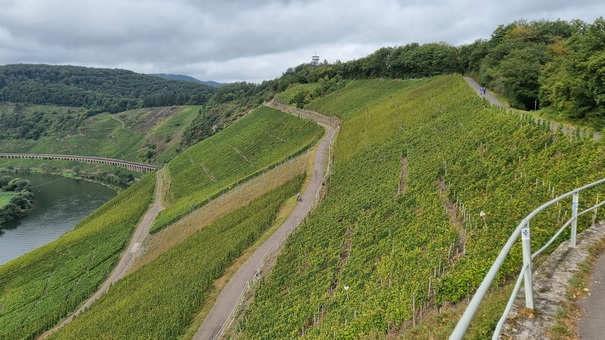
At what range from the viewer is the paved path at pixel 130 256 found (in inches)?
1428

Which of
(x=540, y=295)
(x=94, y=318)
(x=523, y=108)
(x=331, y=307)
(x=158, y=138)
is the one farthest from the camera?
(x=158, y=138)

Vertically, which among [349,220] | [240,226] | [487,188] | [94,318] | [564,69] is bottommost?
[94,318]

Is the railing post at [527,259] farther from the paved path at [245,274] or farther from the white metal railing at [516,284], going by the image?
the paved path at [245,274]

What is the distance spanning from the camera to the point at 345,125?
63844 millimetres

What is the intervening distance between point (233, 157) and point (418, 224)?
54.6 m

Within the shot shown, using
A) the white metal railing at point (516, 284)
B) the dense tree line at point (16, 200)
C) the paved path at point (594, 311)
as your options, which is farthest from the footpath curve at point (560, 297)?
the dense tree line at point (16, 200)

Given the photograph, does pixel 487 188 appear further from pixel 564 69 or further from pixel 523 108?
pixel 523 108

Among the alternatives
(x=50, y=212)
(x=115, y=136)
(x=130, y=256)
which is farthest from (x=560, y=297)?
(x=115, y=136)

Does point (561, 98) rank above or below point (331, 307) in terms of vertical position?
above

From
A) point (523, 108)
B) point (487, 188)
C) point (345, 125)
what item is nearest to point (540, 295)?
point (487, 188)

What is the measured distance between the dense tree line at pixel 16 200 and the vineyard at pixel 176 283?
75.7 m

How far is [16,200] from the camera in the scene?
10238cm

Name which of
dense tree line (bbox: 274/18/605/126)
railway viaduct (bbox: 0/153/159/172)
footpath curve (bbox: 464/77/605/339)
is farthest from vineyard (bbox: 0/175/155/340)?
railway viaduct (bbox: 0/153/159/172)

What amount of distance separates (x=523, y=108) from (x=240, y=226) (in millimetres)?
30021
